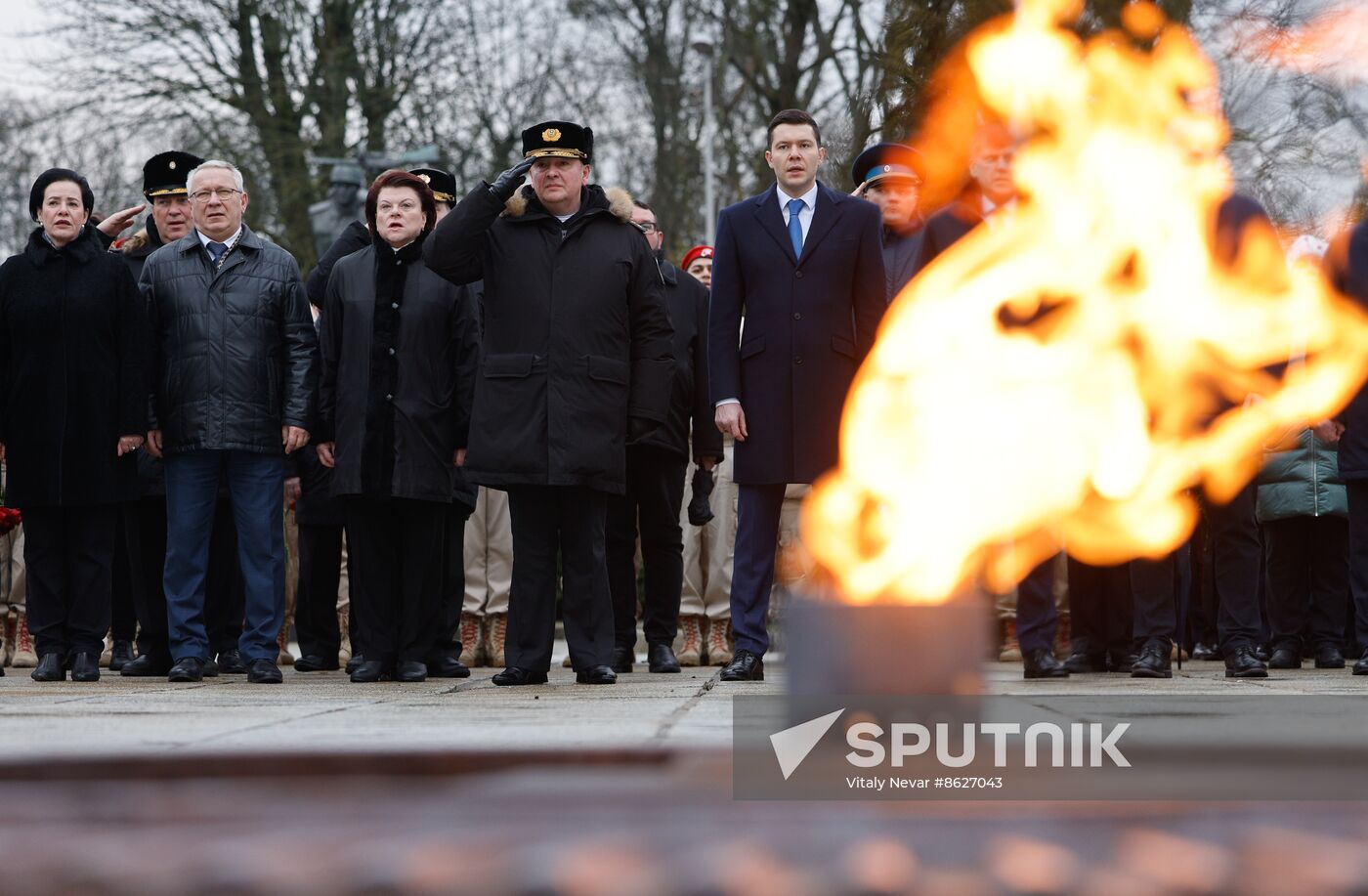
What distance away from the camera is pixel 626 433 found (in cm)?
720

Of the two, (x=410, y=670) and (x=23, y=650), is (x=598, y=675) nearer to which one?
(x=410, y=670)

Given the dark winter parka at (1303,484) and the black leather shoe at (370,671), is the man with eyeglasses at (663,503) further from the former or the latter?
the dark winter parka at (1303,484)

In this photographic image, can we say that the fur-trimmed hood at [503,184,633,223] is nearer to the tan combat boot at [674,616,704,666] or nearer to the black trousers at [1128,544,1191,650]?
the black trousers at [1128,544,1191,650]

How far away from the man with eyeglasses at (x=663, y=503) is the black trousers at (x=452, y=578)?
77cm

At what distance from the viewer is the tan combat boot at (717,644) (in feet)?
32.8

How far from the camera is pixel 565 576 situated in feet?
23.0

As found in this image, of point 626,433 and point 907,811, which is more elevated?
point 626,433

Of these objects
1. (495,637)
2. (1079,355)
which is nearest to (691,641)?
(495,637)

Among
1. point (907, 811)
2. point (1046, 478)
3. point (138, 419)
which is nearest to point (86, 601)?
point (138, 419)

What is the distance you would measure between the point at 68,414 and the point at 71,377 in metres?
0.18

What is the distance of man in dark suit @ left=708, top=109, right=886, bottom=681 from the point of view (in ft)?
23.3

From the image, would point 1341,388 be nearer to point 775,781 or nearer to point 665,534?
point 665,534

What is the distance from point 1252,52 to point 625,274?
20.1ft

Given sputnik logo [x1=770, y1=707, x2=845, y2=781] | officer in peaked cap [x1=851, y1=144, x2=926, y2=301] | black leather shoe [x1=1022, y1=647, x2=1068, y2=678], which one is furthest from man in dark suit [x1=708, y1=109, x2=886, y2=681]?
sputnik logo [x1=770, y1=707, x2=845, y2=781]
